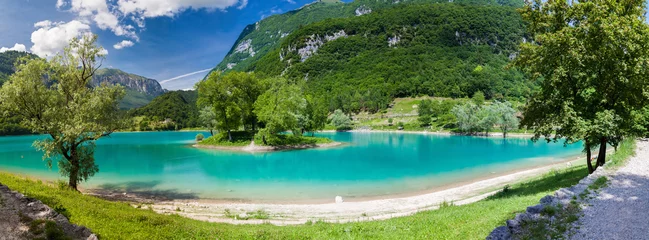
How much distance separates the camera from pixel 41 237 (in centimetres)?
673

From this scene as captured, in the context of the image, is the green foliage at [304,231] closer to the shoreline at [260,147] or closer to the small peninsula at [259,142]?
the shoreline at [260,147]

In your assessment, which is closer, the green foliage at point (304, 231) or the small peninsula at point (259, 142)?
the green foliage at point (304, 231)

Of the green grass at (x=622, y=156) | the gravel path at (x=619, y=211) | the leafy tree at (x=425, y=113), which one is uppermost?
the leafy tree at (x=425, y=113)

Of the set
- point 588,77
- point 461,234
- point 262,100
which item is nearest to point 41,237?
point 461,234

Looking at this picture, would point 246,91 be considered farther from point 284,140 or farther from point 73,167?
point 73,167

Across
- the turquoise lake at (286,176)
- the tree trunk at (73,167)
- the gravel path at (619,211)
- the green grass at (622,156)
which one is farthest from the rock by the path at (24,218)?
the green grass at (622,156)

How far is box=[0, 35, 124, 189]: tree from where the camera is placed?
19.0m

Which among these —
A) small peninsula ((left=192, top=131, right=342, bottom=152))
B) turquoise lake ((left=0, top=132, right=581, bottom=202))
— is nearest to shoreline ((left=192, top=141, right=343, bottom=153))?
small peninsula ((left=192, top=131, right=342, bottom=152))

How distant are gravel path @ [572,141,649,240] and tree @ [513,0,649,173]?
7.17 ft

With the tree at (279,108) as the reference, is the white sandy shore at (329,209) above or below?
below

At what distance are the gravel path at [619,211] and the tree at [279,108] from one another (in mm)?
49530

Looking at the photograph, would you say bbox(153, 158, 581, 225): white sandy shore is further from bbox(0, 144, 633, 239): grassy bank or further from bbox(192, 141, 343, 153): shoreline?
bbox(192, 141, 343, 153): shoreline

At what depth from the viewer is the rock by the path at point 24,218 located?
670cm

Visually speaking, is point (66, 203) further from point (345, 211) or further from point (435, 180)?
point (435, 180)
